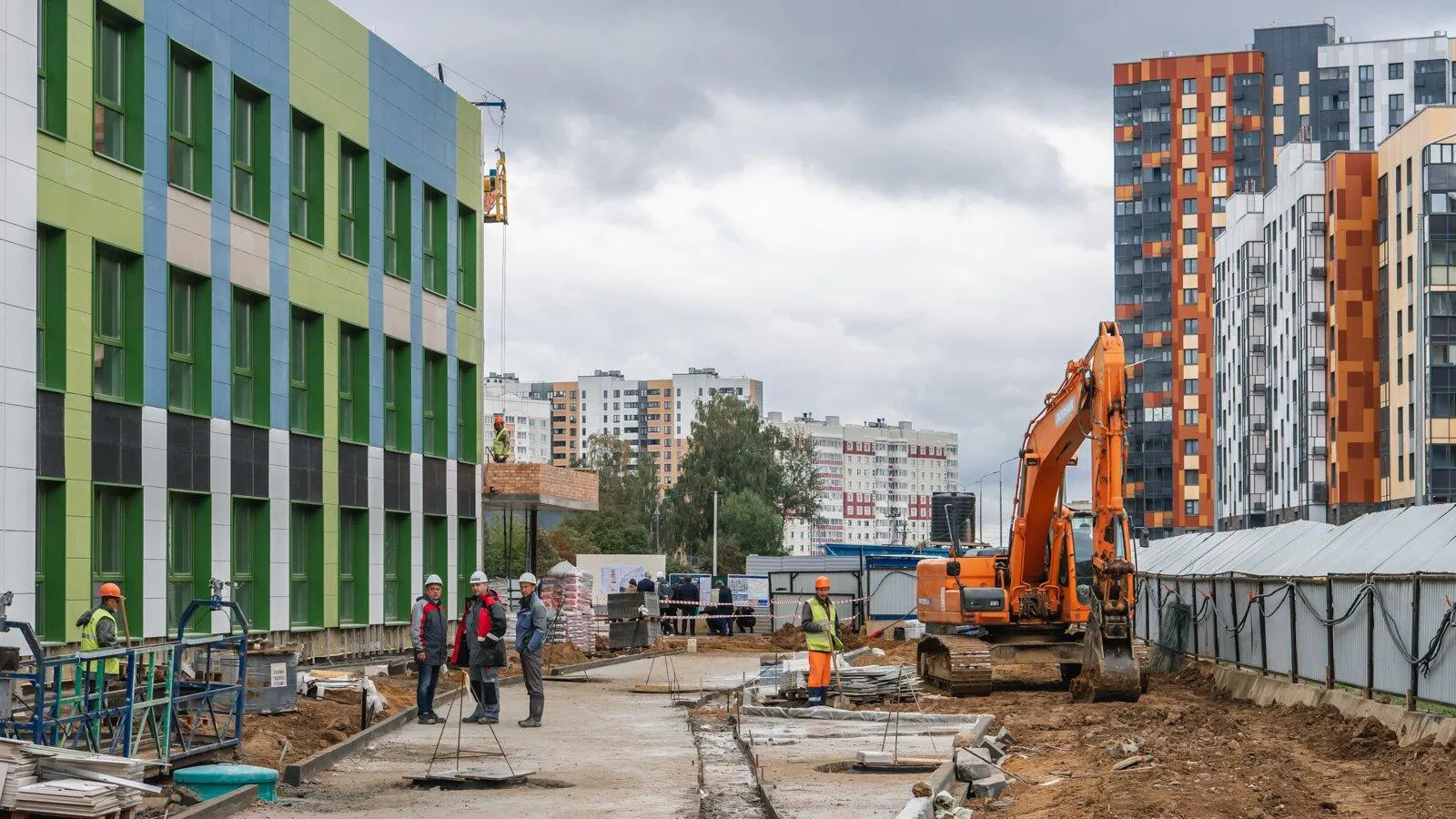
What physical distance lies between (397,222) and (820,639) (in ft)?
54.9

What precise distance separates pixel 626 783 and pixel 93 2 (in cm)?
1366

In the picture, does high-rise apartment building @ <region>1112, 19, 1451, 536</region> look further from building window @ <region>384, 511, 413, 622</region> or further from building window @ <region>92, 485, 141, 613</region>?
building window @ <region>92, 485, 141, 613</region>

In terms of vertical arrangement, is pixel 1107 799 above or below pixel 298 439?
below

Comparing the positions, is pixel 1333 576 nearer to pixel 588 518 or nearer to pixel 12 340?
pixel 12 340

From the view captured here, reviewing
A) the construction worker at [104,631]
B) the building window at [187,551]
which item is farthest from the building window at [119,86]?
the construction worker at [104,631]

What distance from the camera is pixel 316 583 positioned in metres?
31.2

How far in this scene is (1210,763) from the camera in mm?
16172

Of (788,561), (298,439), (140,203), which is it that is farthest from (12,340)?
(788,561)

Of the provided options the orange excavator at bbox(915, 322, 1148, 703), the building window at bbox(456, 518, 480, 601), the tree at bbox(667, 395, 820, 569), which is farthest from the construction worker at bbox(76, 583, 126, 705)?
the tree at bbox(667, 395, 820, 569)

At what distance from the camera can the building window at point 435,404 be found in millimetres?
37312

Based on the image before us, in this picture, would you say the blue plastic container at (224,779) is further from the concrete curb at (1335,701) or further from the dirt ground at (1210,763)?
the concrete curb at (1335,701)

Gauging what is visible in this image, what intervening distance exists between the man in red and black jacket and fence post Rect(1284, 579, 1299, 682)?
1034 centimetres

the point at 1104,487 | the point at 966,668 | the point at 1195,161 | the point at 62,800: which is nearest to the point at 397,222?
the point at 966,668

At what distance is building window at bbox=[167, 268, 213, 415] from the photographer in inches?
1025
